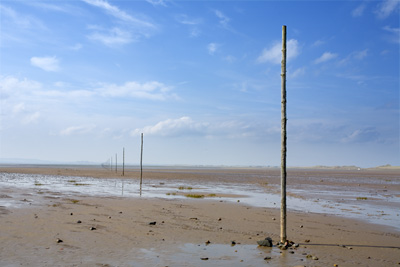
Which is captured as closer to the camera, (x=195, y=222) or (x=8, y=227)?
(x=8, y=227)

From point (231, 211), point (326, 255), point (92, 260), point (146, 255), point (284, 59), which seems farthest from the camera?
point (231, 211)

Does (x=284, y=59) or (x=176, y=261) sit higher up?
(x=284, y=59)

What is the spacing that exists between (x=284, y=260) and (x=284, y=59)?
741 cm

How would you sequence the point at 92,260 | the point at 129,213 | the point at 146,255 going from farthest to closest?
the point at 129,213 < the point at 146,255 < the point at 92,260

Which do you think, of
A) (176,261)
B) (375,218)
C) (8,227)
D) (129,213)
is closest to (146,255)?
(176,261)

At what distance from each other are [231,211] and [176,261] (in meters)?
11.2

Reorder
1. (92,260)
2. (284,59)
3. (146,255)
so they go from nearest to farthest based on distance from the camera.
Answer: (92,260) → (146,255) → (284,59)

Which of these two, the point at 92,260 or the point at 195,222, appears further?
the point at 195,222

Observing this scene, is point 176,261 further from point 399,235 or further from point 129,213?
point 399,235

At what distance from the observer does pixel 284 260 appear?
32.9ft

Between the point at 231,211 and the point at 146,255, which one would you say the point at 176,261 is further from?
the point at 231,211

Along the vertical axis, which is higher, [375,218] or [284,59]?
[284,59]

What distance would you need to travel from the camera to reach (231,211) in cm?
2044

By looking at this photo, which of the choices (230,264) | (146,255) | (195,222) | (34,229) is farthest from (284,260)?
(34,229)
